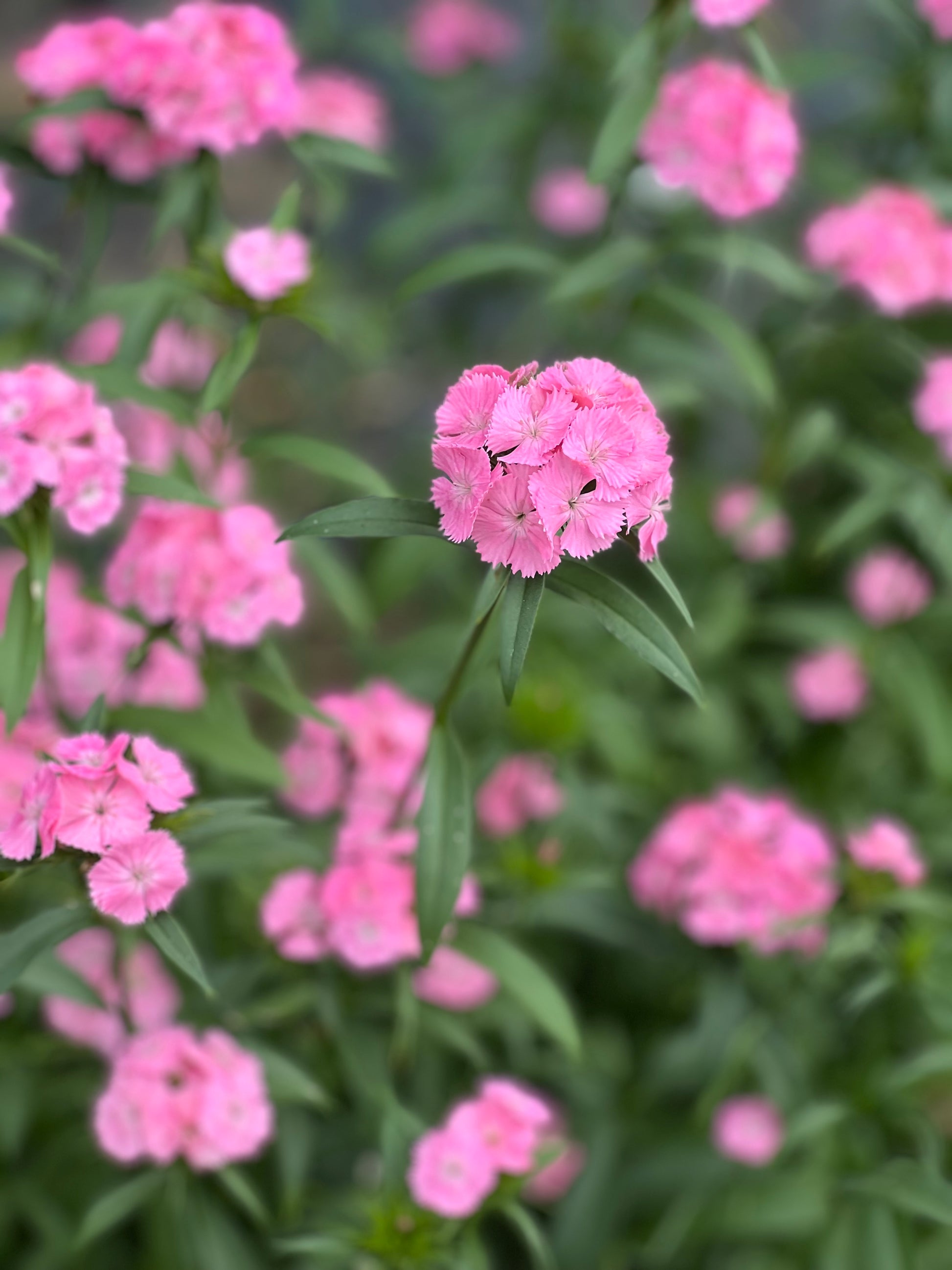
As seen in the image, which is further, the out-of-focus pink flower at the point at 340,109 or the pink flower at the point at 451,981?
the out-of-focus pink flower at the point at 340,109

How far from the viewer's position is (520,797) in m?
2.04

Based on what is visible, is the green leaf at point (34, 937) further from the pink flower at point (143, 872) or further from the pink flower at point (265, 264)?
the pink flower at point (265, 264)

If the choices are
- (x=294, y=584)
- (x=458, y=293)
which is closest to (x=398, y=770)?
(x=294, y=584)

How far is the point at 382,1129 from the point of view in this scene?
5.03 feet

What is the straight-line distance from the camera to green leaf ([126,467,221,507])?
146cm

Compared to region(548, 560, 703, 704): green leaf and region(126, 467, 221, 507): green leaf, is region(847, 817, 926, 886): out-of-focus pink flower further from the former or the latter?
region(126, 467, 221, 507): green leaf

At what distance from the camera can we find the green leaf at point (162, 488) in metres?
1.46

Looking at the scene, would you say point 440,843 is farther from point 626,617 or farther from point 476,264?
point 476,264

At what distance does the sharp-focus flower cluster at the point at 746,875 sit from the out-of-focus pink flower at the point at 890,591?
2.31 ft

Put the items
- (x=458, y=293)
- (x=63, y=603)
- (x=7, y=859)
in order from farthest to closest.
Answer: (x=458, y=293), (x=63, y=603), (x=7, y=859)

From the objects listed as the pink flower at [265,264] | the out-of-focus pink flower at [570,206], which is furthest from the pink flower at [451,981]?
the out-of-focus pink flower at [570,206]

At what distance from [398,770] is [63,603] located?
2.04ft

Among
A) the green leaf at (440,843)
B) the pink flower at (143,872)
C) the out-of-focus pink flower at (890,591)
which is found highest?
the pink flower at (143,872)

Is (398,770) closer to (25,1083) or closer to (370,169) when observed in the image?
(25,1083)
